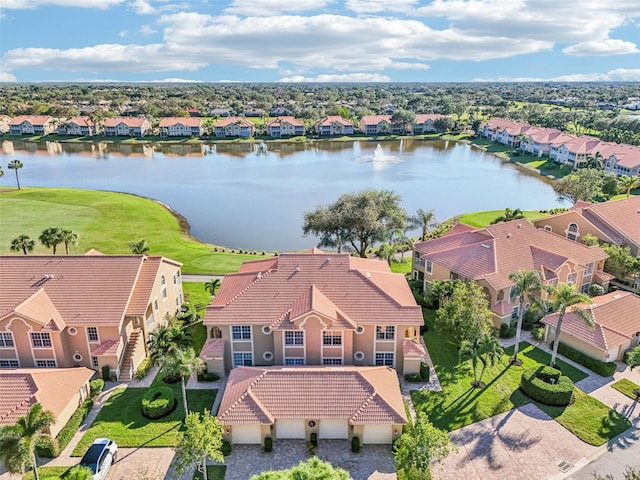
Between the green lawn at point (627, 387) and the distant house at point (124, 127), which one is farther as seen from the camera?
the distant house at point (124, 127)

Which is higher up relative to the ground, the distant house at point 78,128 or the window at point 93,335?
the distant house at point 78,128

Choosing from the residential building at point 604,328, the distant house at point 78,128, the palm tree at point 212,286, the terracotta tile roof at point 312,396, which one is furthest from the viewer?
the distant house at point 78,128

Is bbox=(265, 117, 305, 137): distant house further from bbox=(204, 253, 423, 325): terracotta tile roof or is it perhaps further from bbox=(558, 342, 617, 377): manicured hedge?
bbox=(558, 342, 617, 377): manicured hedge

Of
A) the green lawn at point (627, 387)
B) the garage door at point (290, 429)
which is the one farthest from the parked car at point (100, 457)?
the green lawn at point (627, 387)

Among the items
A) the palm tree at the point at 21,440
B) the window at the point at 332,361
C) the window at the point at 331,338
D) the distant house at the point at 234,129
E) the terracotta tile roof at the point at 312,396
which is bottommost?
the window at the point at 332,361

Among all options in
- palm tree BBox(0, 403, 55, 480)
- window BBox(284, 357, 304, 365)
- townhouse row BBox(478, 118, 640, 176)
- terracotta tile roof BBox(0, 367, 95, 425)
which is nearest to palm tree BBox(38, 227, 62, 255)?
terracotta tile roof BBox(0, 367, 95, 425)

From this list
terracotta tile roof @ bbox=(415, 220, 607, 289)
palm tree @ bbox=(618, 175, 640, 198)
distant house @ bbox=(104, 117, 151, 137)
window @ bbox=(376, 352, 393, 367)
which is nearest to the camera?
window @ bbox=(376, 352, 393, 367)

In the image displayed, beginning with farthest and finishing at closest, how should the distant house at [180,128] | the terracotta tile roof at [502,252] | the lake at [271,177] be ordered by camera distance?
the distant house at [180,128]
the lake at [271,177]
the terracotta tile roof at [502,252]

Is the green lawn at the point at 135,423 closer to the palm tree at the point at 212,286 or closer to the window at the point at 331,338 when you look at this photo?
the window at the point at 331,338

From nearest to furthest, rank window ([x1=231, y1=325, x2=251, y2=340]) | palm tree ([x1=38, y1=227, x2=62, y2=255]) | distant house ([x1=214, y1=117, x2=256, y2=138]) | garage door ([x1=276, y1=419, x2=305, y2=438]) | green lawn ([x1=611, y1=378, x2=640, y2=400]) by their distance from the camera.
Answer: garage door ([x1=276, y1=419, x2=305, y2=438]) → green lawn ([x1=611, y1=378, x2=640, y2=400]) → window ([x1=231, y1=325, x2=251, y2=340]) → palm tree ([x1=38, y1=227, x2=62, y2=255]) → distant house ([x1=214, y1=117, x2=256, y2=138])
